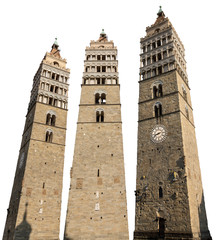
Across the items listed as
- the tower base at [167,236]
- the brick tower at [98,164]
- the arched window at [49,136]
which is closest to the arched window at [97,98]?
the brick tower at [98,164]

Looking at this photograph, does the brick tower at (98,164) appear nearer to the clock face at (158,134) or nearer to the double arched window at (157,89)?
the clock face at (158,134)

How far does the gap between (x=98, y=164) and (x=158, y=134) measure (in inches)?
354

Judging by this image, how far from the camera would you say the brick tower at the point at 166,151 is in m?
27.9

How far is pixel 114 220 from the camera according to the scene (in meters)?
30.6

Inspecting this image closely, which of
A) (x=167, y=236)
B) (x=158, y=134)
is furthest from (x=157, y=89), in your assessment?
(x=167, y=236)

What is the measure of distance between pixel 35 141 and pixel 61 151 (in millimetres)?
4528

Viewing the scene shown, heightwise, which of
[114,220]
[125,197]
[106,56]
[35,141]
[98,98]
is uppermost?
[106,56]

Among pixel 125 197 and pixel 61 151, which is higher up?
pixel 61 151

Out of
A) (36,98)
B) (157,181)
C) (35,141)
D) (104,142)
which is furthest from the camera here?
(36,98)

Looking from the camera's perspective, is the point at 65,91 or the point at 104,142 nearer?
the point at 104,142

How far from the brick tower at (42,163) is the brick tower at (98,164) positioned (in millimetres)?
6156

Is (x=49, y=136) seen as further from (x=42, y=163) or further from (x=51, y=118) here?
(x=42, y=163)

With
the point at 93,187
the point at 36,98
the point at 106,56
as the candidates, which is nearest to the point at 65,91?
the point at 36,98

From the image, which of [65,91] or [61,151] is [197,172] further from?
[65,91]
